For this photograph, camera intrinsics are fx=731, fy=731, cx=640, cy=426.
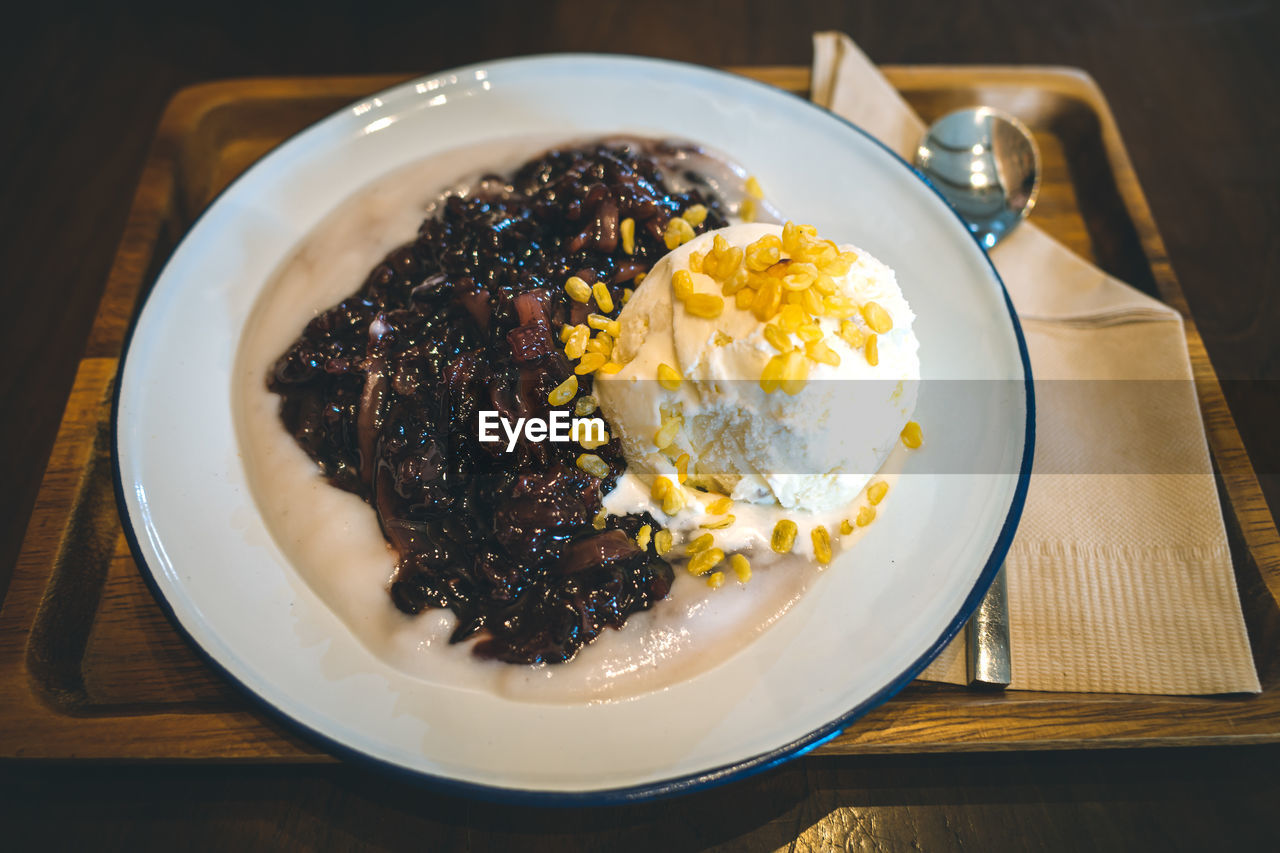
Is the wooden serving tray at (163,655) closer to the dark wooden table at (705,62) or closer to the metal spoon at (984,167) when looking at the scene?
the dark wooden table at (705,62)

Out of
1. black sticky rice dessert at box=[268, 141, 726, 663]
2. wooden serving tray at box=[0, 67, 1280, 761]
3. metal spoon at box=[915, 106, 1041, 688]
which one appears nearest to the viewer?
wooden serving tray at box=[0, 67, 1280, 761]

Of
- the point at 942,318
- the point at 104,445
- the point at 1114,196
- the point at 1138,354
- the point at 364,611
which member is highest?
the point at 1114,196

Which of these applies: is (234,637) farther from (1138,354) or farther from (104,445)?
(1138,354)

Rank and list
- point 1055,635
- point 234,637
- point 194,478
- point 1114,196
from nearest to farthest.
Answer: point 234,637, point 1055,635, point 194,478, point 1114,196

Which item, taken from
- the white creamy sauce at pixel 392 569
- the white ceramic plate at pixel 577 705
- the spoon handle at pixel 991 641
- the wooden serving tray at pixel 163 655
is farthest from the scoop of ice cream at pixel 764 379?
the wooden serving tray at pixel 163 655

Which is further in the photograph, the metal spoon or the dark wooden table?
the metal spoon

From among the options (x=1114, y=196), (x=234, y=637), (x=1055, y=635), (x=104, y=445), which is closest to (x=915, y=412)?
(x=1055, y=635)

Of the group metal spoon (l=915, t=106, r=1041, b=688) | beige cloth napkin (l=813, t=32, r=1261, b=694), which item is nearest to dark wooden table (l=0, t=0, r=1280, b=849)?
beige cloth napkin (l=813, t=32, r=1261, b=694)

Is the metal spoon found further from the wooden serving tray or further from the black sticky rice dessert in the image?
the black sticky rice dessert
